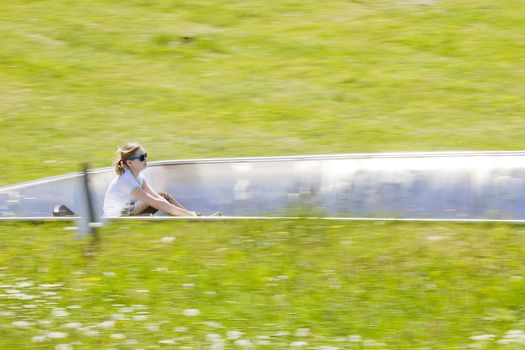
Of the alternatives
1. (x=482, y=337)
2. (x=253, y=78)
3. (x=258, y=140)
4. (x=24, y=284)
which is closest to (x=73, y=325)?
(x=24, y=284)

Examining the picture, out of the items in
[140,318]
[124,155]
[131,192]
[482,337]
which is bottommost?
[482,337]

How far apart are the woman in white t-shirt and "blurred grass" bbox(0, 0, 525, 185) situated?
2052 millimetres

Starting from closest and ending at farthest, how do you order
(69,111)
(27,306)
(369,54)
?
(27,306), (69,111), (369,54)

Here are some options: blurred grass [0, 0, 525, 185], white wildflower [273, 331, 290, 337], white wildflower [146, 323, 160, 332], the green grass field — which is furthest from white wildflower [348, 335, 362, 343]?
blurred grass [0, 0, 525, 185]

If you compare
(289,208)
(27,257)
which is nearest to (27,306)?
(27,257)

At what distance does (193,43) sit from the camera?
55.0 feet

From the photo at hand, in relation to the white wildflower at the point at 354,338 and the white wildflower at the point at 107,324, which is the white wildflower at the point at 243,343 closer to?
the white wildflower at the point at 354,338

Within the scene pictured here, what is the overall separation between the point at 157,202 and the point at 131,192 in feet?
0.89

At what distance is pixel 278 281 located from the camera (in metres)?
6.25

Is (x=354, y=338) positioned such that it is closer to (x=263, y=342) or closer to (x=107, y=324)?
(x=263, y=342)

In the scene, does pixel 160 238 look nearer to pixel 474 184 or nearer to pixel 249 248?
pixel 249 248

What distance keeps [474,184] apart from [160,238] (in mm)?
3632

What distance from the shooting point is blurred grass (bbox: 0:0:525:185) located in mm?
12062

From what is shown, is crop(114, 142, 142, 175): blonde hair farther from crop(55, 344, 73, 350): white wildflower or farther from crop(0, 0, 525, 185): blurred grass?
crop(55, 344, 73, 350): white wildflower
